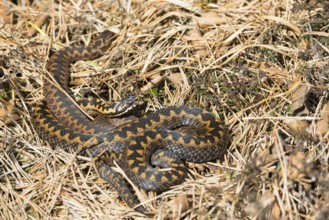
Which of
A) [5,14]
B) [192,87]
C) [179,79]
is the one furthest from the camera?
[5,14]

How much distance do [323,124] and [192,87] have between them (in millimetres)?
1781

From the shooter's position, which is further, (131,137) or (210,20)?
(210,20)

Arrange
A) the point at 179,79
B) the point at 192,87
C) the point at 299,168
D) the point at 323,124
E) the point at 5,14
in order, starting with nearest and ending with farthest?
1. the point at 299,168
2. the point at 323,124
3. the point at 192,87
4. the point at 179,79
5. the point at 5,14

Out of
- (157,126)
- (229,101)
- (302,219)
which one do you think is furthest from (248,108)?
(302,219)

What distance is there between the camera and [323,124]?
6.34 meters

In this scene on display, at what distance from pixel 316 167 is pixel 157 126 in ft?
7.20

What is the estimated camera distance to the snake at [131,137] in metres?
6.24

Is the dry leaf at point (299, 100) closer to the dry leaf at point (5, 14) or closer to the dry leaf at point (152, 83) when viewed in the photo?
the dry leaf at point (152, 83)

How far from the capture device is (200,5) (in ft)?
26.4

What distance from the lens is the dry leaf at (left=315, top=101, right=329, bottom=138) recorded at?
6.27m

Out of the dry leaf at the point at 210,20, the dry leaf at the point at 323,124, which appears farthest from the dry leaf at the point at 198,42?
the dry leaf at the point at 323,124

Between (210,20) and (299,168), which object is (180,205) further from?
(210,20)

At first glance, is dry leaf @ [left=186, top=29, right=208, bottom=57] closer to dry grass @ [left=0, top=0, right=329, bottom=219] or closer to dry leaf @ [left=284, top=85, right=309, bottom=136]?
dry grass @ [left=0, top=0, right=329, bottom=219]

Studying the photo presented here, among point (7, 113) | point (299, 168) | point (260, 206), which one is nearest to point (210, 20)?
point (299, 168)
